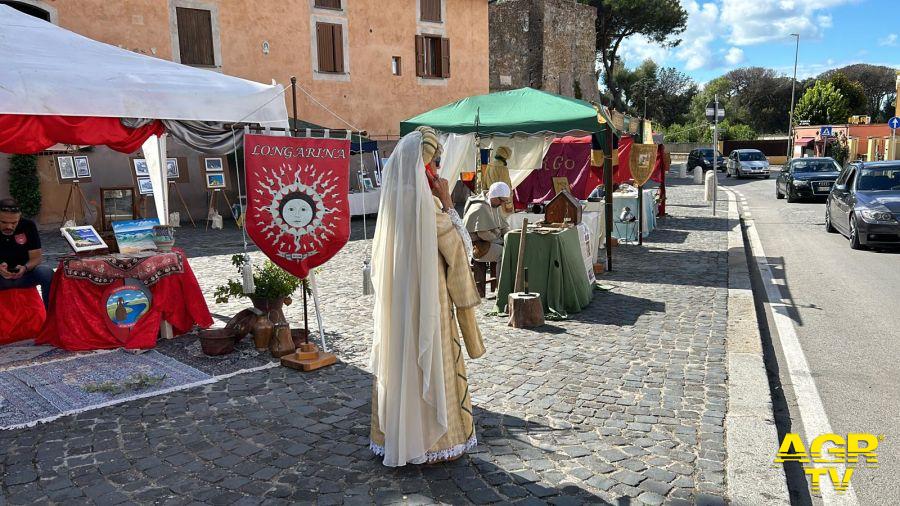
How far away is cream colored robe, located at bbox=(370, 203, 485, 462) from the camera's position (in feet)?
12.2

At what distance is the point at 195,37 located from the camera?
18000 millimetres

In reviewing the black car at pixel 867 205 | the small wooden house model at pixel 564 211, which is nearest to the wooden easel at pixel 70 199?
the small wooden house model at pixel 564 211

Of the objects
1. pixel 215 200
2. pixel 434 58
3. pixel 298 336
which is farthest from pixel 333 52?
pixel 298 336

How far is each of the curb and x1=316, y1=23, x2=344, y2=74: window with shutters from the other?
54.3 feet

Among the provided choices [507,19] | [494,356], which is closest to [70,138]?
[494,356]

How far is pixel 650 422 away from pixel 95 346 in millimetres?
5192

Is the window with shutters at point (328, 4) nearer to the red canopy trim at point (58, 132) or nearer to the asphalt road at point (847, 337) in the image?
the asphalt road at point (847, 337)

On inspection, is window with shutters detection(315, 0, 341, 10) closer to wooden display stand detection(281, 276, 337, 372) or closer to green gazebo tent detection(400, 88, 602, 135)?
green gazebo tent detection(400, 88, 602, 135)

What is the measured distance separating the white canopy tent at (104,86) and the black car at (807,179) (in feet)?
61.8

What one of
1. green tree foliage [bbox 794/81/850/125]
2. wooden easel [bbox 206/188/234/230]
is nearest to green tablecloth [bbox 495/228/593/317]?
wooden easel [bbox 206/188/234/230]

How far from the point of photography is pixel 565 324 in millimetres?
7004

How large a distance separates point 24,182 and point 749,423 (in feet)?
55.4

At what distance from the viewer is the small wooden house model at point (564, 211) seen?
8.12m

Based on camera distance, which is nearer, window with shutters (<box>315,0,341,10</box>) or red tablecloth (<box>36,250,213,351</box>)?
red tablecloth (<box>36,250,213,351</box>)
